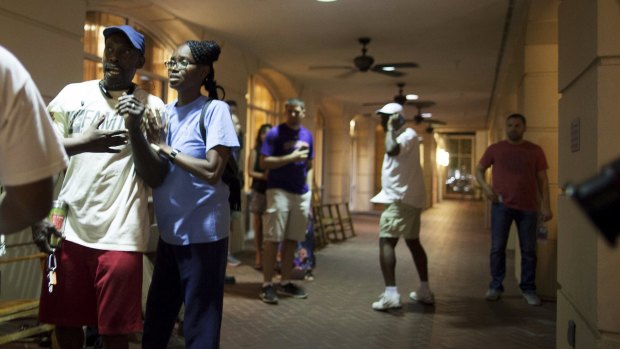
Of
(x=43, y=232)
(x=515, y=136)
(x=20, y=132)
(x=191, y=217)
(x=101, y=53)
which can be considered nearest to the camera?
(x=20, y=132)

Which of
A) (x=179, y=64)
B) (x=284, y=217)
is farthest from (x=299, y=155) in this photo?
(x=179, y=64)

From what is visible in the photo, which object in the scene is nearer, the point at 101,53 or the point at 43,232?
the point at 43,232

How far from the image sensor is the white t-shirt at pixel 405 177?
14.7 feet

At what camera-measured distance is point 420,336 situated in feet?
12.7

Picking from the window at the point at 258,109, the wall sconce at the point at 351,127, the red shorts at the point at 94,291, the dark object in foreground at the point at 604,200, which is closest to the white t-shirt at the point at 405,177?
the red shorts at the point at 94,291

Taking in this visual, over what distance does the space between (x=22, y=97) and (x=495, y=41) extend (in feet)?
25.9

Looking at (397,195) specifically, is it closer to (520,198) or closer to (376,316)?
(376,316)

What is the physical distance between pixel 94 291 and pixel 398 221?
2.84m

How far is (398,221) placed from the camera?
176 inches

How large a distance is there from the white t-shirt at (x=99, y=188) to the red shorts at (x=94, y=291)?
0.05 metres

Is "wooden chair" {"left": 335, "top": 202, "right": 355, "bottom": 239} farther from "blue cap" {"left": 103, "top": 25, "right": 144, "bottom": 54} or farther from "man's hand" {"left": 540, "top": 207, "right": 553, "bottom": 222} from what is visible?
"blue cap" {"left": 103, "top": 25, "right": 144, "bottom": 54}

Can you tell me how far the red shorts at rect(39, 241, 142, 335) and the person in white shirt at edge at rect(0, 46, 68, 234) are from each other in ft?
3.48

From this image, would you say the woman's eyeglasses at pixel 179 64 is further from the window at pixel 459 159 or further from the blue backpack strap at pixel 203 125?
the window at pixel 459 159

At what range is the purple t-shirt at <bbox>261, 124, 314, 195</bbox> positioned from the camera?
4695mm
